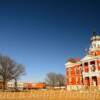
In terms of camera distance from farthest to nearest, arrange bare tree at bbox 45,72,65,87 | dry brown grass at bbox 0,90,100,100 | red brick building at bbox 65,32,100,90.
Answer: bare tree at bbox 45,72,65,87 < red brick building at bbox 65,32,100,90 < dry brown grass at bbox 0,90,100,100

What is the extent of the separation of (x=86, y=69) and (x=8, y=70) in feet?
92.2

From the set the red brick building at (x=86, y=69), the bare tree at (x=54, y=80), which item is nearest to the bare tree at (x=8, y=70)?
the red brick building at (x=86, y=69)

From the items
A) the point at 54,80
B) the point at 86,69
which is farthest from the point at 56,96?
the point at 54,80

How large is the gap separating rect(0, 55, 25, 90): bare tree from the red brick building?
18535 millimetres

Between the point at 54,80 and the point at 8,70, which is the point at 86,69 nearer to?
the point at 8,70

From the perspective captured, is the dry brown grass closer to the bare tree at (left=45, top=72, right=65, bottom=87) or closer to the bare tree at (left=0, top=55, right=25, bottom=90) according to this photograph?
the bare tree at (left=0, top=55, right=25, bottom=90)

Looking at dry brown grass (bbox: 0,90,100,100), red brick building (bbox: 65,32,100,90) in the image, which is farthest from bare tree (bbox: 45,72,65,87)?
dry brown grass (bbox: 0,90,100,100)

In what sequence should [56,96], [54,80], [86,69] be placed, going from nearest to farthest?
1. [56,96]
2. [86,69]
3. [54,80]

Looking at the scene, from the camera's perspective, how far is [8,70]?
8000 centimetres

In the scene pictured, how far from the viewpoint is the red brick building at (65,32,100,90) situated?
221 feet

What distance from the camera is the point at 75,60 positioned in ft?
277

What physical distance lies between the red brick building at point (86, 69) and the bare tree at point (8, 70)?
18.5 m

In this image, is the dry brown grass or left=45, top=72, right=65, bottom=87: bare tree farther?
left=45, top=72, right=65, bottom=87: bare tree

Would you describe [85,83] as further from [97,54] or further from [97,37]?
[97,37]
